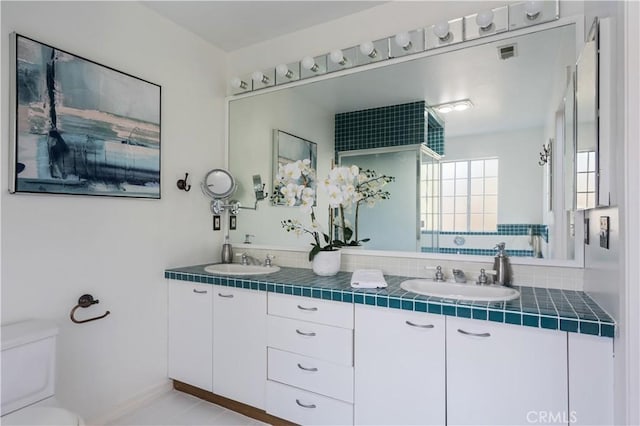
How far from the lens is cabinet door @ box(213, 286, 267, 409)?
1975mm

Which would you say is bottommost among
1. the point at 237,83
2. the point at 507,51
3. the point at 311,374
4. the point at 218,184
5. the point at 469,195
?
the point at 311,374

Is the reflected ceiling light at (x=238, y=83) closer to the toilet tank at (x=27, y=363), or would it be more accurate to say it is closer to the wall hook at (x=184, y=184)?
the wall hook at (x=184, y=184)

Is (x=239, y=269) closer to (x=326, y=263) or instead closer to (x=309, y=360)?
(x=326, y=263)

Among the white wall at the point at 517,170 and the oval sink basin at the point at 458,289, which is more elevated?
the white wall at the point at 517,170

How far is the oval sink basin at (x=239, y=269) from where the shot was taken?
236 centimetres

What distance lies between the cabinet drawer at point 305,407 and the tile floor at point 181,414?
0.72 ft

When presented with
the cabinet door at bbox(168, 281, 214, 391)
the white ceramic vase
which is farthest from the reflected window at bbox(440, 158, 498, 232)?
the cabinet door at bbox(168, 281, 214, 391)

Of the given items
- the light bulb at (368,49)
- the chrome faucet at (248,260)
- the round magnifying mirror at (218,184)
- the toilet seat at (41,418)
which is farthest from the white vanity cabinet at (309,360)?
the light bulb at (368,49)

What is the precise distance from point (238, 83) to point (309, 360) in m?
2.00

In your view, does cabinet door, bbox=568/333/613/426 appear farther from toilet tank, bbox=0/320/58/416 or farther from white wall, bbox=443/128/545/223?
toilet tank, bbox=0/320/58/416

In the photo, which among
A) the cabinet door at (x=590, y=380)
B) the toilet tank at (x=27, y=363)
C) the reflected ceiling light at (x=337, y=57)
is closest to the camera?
the cabinet door at (x=590, y=380)

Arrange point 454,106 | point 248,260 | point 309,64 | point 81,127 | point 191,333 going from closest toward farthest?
point 81,127 < point 454,106 < point 191,333 < point 309,64 < point 248,260

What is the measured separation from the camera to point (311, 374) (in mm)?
1812

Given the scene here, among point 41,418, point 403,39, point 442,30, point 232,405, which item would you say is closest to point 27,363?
point 41,418
